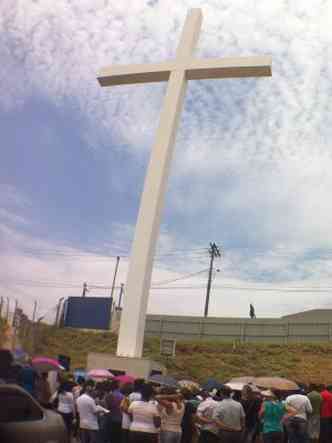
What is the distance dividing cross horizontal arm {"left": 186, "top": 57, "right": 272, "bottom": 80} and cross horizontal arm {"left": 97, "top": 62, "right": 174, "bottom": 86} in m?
0.79

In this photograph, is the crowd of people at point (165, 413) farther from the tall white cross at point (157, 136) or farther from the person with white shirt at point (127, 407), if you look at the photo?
the tall white cross at point (157, 136)

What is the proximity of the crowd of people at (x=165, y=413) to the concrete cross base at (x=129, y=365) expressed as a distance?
108 inches

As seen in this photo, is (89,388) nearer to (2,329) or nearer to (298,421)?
(298,421)

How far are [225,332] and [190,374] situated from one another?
25.3 feet

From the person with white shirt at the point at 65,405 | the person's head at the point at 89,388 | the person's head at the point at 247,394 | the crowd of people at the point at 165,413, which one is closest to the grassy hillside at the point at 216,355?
the person's head at the point at 247,394

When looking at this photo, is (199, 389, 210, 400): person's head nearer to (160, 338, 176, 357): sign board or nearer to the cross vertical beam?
the cross vertical beam

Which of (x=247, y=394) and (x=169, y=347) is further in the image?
(x=169, y=347)

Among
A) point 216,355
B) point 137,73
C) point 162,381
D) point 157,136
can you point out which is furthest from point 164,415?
point 216,355

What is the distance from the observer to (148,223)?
16.1 meters

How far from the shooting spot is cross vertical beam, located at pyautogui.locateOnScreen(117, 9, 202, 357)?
15516mm

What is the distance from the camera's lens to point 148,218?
1614cm

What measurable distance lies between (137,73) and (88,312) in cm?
2185

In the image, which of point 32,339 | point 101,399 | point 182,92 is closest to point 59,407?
point 101,399

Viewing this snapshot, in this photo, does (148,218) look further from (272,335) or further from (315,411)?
(272,335)
